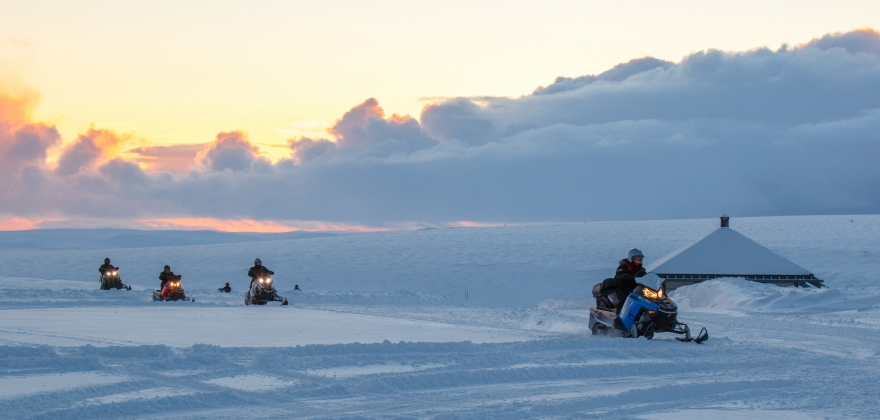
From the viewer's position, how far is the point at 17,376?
9289 mm

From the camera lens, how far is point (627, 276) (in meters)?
14.6

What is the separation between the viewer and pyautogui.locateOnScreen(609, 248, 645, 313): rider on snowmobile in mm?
14664

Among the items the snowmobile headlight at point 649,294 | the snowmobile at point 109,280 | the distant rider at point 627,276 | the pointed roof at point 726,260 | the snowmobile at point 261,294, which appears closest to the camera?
the snowmobile headlight at point 649,294

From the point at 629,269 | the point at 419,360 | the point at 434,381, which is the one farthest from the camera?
the point at 629,269

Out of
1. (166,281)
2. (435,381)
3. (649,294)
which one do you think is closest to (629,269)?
(649,294)

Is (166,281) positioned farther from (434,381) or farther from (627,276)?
(434,381)

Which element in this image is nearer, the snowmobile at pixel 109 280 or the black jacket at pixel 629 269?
the black jacket at pixel 629 269

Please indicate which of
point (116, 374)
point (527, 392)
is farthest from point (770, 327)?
point (116, 374)

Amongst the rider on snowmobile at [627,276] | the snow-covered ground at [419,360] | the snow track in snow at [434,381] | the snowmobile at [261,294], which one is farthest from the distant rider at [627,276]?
the snowmobile at [261,294]

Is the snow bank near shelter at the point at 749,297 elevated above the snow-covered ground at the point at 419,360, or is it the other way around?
the snow bank near shelter at the point at 749,297

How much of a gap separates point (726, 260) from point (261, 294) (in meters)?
18.5

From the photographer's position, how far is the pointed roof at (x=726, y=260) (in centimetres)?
3288

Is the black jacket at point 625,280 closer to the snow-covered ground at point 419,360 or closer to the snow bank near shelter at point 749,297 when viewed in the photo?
the snow-covered ground at point 419,360

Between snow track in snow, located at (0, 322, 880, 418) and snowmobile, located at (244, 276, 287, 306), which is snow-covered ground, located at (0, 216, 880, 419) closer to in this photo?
snow track in snow, located at (0, 322, 880, 418)
